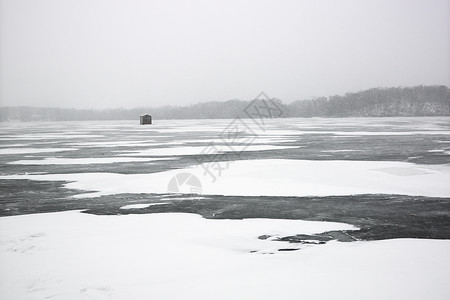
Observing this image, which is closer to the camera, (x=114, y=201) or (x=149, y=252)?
(x=149, y=252)

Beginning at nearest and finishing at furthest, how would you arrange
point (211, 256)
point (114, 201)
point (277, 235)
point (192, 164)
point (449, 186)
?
1. point (211, 256)
2. point (277, 235)
3. point (114, 201)
4. point (449, 186)
5. point (192, 164)

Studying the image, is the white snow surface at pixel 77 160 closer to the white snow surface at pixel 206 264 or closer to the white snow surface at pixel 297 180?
the white snow surface at pixel 297 180

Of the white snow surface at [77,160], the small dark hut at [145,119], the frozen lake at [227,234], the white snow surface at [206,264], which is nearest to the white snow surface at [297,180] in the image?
the frozen lake at [227,234]

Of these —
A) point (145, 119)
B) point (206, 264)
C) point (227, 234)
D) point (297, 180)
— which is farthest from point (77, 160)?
point (145, 119)

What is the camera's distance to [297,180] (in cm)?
1168

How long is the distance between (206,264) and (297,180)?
688 centimetres

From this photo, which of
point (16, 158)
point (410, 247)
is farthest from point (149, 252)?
point (16, 158)

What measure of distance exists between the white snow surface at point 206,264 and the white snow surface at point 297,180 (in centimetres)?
344

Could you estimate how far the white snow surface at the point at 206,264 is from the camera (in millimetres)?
4379

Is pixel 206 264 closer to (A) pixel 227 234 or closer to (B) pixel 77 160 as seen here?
(A) pixel 227 234

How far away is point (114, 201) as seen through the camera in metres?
9.24

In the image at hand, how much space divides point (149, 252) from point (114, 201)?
3.84 m

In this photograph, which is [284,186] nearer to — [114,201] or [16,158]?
[114,201]

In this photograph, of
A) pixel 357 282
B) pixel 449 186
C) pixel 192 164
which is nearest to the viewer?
pixel 357 282
